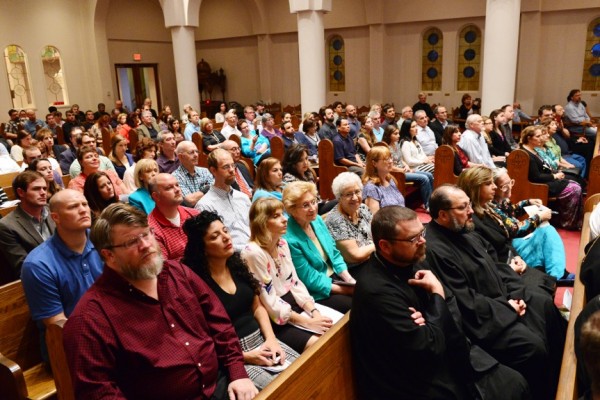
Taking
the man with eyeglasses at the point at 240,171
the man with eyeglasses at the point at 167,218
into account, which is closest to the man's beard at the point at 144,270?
the man with eyeglasses at the point at 167,218

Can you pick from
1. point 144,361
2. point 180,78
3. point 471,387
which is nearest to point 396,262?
point 471,387

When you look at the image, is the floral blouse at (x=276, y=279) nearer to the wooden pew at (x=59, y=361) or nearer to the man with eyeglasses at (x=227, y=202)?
the man with eyeglasses at (x=227, y=202)

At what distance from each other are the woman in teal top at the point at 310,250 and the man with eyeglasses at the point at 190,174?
5.43 ft

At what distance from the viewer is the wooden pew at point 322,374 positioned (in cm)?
182

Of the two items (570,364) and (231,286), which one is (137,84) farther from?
(570,364)

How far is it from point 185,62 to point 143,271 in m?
12.5

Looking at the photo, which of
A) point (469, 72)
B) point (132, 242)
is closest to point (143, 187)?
point (132, 242)

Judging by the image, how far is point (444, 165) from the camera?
6.50 meters

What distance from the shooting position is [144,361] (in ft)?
6.33

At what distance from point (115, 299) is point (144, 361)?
0.89ft

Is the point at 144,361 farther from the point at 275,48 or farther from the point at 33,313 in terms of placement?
the point at 275,48

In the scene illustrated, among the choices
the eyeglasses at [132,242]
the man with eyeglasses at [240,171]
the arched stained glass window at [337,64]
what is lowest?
the man with eyeglasses at [240,171]

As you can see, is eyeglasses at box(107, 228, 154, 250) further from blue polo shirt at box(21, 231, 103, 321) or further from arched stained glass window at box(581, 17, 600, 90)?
arched stained glass window at box(581, 17, 600, 90)

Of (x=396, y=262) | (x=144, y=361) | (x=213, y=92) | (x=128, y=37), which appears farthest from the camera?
(x=213, y=92)
